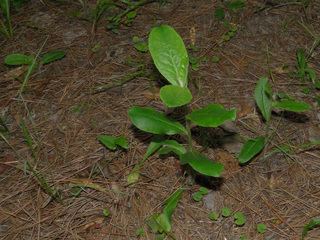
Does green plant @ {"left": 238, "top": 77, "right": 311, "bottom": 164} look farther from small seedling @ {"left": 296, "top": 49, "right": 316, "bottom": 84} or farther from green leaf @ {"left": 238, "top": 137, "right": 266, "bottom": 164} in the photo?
small seedling @ {"left": 296, "top": 49, "right": 316, "bottom": 84}

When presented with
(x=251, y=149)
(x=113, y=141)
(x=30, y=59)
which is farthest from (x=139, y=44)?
(x=251, y=149)

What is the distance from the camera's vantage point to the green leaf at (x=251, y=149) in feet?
5.27

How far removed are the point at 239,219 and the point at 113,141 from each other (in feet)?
2.00

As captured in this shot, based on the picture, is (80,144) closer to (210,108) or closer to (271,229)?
(210,108)

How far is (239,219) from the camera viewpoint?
5.00ft

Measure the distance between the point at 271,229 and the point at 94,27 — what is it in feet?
4.82

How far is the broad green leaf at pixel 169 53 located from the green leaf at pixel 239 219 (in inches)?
20.8

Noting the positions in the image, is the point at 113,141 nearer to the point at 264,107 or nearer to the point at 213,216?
the point at 213,216

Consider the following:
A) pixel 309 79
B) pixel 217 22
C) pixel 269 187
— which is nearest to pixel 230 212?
pixel 269 187

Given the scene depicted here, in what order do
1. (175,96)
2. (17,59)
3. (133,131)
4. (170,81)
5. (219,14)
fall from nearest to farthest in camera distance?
(175,96)
(170,81)
(133,131)
(17,59)
(219,14)

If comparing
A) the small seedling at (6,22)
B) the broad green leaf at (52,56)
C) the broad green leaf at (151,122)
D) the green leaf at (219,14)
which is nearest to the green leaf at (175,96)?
the broad green leaf at (151,122)

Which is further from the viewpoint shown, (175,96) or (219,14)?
(219,14)

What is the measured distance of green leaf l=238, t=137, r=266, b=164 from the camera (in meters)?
1.61

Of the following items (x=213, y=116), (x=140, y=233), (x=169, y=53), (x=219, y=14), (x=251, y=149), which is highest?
(x=169, y=53)
